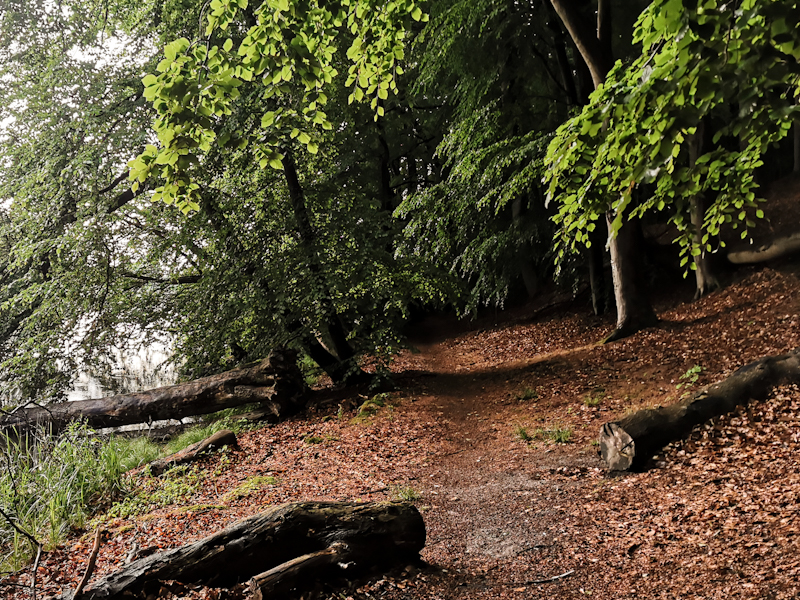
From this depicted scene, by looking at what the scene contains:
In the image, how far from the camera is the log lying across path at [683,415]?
5414mm

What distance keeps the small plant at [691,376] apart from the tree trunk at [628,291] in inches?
105

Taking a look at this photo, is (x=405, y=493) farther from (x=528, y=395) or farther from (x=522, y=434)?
(x=528, y=395)

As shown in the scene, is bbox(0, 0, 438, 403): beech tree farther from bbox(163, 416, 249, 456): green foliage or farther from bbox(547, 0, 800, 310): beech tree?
bbox(547, 0, 800, 310): beech tree

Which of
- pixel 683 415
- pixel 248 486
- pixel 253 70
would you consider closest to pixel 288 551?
pixel 253 70

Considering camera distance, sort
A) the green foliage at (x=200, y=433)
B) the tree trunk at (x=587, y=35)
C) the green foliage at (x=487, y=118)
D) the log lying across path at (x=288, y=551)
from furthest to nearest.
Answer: the green foliage at (x=487, y=118)
the tree trunk at (x=587, y=35)
the green foliage at (x=200, y=433)
the log lying across path at (x=288, y=551)

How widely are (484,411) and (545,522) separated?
15.0ft

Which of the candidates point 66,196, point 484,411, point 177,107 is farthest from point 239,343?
point 177,107

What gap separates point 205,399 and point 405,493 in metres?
5.22

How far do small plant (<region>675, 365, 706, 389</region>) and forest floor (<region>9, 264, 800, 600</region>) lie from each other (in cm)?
3

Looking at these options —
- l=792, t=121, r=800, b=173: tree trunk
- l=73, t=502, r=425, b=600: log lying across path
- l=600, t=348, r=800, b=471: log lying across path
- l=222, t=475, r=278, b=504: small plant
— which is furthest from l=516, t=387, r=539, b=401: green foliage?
l=792, t=121, r=800, b=173: tree trunk

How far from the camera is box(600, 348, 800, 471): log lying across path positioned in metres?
5.41

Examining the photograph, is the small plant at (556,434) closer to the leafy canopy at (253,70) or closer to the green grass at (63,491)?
the green grass at (63,491)

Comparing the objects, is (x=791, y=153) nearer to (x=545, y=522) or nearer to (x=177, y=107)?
(x=545, y=522)

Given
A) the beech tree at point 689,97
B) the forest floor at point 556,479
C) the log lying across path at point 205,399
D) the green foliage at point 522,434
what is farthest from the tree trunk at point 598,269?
the beech tree at point 689,97
